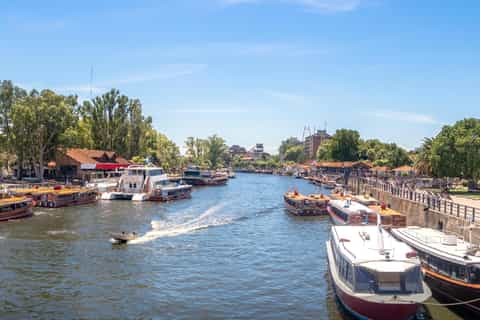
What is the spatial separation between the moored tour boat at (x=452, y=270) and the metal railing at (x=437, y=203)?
747 cm

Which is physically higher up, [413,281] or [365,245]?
[365,245]

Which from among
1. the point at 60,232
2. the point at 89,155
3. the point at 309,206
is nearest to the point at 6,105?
the point at 89,155

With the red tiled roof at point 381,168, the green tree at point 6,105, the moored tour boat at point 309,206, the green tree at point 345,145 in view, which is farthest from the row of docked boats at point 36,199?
the green tree at point 345,145

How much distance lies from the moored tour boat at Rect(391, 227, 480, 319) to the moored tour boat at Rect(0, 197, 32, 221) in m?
38.7

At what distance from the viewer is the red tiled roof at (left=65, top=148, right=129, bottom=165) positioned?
87125 millimetres

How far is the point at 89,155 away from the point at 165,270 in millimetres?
68488

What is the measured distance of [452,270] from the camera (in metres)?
21.3

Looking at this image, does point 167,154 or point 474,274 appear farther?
point 167,154

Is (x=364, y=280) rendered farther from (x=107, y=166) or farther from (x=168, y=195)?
(x=107, y=166)

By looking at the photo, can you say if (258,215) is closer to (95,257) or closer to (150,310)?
(95,257)

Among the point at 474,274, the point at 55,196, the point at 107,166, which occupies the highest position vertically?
the point at 107,166

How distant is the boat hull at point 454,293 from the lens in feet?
65.9

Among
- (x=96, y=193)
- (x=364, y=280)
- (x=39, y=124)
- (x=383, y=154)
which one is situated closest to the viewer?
(x=364, y=280)

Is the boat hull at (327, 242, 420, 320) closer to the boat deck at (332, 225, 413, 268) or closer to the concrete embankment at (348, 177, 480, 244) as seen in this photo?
the boat deck at (332, 225, 413, 268)
